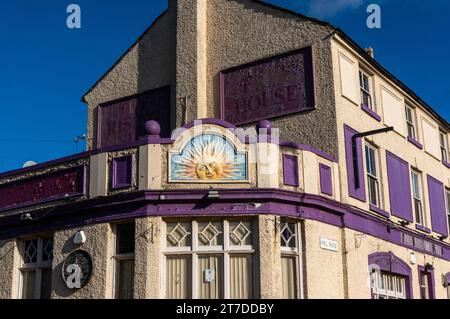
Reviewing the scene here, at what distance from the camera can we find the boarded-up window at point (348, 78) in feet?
59.9

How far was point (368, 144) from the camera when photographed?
19.2m

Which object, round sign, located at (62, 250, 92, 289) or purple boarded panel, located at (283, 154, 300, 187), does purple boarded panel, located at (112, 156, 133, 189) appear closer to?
round sign, located at (62, 250, 92, 289)

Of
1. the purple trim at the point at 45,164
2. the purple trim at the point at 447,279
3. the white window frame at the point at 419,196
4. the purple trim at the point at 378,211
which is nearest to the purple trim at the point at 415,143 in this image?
the white window frame at the point at 419,196

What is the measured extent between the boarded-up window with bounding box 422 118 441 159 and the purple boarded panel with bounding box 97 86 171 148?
8932mm

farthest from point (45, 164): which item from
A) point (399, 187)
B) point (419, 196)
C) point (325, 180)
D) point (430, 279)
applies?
point (430, 279)

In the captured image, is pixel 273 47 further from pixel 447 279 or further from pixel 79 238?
pixel 447 279

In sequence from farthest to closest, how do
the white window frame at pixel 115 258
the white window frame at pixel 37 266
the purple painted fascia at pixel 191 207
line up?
the white window frame at pixel 37 266
the white window frame at pixel 115 258
the purple painted fascia at pixel 191 207

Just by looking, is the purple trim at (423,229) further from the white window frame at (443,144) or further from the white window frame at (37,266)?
the white window frame at (37,266)

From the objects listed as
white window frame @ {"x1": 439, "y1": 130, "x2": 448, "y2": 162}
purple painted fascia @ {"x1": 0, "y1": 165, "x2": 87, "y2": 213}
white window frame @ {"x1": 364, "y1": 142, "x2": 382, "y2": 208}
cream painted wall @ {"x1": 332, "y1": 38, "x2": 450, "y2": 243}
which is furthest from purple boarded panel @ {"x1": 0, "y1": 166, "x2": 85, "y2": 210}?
white window frame @ {"x1": 439, "y1": 130, "x2": 448, "y2": 162}

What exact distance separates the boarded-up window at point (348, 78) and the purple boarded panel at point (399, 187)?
7.82ft

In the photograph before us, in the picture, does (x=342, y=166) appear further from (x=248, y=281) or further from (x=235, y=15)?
(x=235, y=15)

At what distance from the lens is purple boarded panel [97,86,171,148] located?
2019 cm
